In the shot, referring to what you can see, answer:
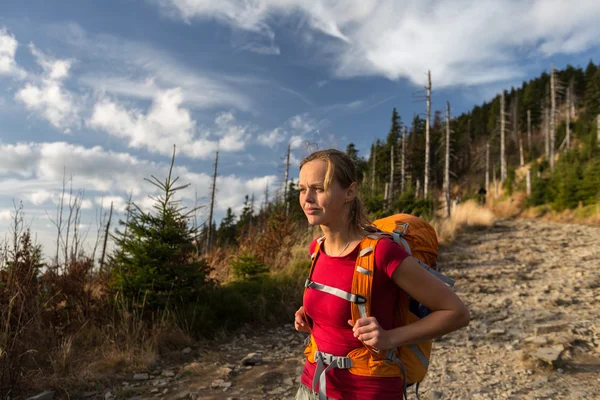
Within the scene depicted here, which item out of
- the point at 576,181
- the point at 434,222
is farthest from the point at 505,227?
the point at 576,181

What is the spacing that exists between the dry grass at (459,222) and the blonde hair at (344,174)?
11.9 meters

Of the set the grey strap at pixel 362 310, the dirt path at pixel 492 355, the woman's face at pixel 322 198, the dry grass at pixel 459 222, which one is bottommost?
the dirt path at pixel 492 355

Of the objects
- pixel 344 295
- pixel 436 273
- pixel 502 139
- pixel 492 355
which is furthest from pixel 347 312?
pixel 502 139

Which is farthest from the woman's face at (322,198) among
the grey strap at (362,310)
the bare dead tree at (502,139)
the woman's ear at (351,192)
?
the bare dead tree at (502,139)

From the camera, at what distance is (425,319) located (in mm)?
1357

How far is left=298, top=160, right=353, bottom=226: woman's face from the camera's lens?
5.07 ft

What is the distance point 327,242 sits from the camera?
168 cm

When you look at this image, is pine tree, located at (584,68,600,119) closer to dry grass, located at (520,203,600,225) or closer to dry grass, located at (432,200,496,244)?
dry grass, located at (520,203,600,225)

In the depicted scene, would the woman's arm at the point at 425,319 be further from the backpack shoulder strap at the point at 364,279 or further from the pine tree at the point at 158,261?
the pine tree at the point at 158,261

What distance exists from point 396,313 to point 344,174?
63 cm

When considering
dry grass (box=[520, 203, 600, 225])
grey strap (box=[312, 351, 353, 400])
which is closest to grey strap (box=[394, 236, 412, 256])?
grey strap (box=[312, 351, 353, 400])

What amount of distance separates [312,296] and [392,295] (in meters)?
0.35

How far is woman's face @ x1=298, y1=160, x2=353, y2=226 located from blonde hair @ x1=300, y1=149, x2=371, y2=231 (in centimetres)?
2

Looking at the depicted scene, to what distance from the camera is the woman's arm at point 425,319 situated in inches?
52.4
